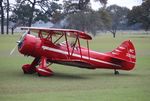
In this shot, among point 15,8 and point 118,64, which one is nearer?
point 118,64

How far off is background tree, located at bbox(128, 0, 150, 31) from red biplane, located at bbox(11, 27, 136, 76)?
78999 mm

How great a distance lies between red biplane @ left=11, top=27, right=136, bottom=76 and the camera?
17297 mm

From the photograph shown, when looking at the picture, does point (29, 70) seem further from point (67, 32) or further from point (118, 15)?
point (118, 15)

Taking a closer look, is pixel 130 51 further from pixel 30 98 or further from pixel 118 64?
pixel 30 98

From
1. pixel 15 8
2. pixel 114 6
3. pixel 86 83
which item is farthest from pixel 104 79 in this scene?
pixel 114 6

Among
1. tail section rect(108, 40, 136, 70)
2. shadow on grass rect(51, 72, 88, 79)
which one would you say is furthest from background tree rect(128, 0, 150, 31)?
shadow on grass rect(51, 72, 88, 79)

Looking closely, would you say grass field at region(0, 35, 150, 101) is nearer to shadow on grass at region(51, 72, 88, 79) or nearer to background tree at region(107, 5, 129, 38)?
shadow on grass at region(51, 72, 88, 79)

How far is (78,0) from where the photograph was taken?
78.3 m

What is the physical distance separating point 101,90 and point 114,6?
13318 centimetres

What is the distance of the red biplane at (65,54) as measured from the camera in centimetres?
1730

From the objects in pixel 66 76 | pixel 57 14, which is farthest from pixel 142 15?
pixel 66 76

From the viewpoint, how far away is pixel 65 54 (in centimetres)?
1788

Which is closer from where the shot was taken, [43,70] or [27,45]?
[43,70]

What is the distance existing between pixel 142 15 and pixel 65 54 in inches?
3283
